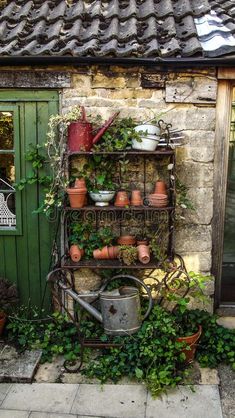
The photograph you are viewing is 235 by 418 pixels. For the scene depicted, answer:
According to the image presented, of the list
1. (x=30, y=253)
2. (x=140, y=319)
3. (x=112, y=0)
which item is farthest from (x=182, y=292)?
(x=112, y=0)

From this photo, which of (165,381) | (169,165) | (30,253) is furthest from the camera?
(30,253)

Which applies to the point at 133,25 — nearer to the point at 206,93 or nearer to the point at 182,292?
the point at 206,93

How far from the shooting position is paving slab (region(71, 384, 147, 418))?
3318 mm

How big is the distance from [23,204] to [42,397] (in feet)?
6.32

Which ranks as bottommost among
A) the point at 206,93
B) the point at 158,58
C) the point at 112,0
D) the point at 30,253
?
the point at 30,253

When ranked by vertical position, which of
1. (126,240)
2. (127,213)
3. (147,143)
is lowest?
(126,240)

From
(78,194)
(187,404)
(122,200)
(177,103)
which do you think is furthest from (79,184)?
(187,404)

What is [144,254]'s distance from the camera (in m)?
3.90

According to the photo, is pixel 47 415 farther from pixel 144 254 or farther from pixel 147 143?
pixel 147 143

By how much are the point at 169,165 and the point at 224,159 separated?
2.19 feet

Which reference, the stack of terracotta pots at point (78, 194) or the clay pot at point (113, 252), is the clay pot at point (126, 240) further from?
the stack of terracotta pots at point (78, 194)

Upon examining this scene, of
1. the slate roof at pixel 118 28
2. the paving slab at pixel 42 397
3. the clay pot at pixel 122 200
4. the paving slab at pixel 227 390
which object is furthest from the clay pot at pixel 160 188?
the paving slab at pixel 42 397

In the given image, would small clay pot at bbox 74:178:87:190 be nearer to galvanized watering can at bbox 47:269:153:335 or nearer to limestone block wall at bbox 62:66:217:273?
limestone block wall at bbox 62:66:217:273

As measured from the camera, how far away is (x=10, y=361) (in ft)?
13.0
